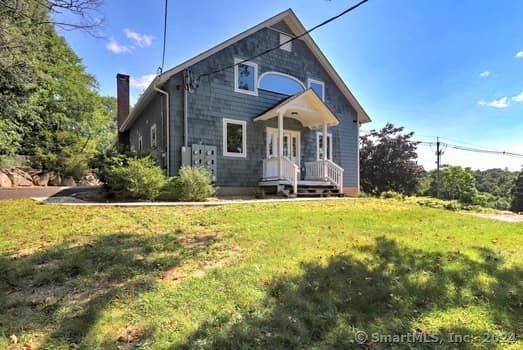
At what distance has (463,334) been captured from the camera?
2.42m

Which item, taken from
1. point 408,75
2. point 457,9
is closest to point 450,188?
point 408,75

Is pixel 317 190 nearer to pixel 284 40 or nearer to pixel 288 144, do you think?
pixel 288 144

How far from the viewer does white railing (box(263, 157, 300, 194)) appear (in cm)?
1099

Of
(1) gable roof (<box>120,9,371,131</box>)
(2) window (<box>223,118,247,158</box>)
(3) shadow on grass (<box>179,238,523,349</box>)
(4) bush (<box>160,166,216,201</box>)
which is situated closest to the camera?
(3) shadow on grass (<box>179,238,523,349</box>)

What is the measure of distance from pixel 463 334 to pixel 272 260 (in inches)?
81.5

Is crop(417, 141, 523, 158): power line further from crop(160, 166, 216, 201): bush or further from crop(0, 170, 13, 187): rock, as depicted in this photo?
crop(0, 170, 13, 187): rock

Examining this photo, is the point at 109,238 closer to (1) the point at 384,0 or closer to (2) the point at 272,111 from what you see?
(1) the point at 384,0

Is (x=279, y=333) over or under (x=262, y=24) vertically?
under

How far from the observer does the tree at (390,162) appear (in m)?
23.2

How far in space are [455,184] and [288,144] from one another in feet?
156

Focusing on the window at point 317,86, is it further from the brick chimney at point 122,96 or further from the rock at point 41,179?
the rock at point 41,179

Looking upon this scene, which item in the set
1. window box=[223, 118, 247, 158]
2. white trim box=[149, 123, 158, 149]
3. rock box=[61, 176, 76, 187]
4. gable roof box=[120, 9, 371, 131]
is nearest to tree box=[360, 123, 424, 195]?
gable roof box=[120, 9, 371, 131]

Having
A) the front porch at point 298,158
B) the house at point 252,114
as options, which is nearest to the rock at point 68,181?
the house at point 252,114

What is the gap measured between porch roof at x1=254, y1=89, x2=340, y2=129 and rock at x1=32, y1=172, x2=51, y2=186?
12388 millimetres
